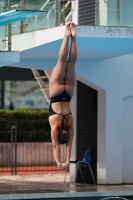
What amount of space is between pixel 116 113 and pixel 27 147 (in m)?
7.33

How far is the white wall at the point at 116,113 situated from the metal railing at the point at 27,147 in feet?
18.1

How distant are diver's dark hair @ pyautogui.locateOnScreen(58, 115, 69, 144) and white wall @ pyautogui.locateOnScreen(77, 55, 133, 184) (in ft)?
20.0

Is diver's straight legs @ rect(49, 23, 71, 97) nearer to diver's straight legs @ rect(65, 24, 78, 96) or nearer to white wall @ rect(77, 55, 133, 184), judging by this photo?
diver's straight legs @ rect(65, 24, 78, 96)

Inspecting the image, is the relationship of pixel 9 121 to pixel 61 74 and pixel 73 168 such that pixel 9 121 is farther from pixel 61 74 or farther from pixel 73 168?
pixel 61 74

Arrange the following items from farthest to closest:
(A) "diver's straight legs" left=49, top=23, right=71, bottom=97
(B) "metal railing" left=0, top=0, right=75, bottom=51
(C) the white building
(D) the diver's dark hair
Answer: (C) the white building < (B) "metal railing" left=0, top=0, right=75, bottom=51 < (D) the diver's dark hair < (A) "diver's straight legs" left=49, top=23, right=71, bottom=97

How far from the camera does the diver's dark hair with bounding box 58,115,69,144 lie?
492 inches

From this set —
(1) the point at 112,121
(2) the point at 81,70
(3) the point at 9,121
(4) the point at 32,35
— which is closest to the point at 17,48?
(4) the point at 32,35

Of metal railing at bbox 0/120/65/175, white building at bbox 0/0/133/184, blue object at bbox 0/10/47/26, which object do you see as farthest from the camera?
metal railing at bbox 0/120/65/175

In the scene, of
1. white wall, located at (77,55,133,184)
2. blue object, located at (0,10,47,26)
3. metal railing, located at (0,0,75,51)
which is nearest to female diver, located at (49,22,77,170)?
blue object, located at (0,10,47,26)

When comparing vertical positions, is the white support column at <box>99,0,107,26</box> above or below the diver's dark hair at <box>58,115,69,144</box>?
above

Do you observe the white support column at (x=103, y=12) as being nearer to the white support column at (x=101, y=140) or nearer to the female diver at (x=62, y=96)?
the white support column at (x=101, y=140)

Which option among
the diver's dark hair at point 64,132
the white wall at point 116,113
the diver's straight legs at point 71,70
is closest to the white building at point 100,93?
the white wall at point 116,113

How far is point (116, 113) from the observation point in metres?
18.9

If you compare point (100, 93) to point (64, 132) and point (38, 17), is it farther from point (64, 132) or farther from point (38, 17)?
point (64, 132)
